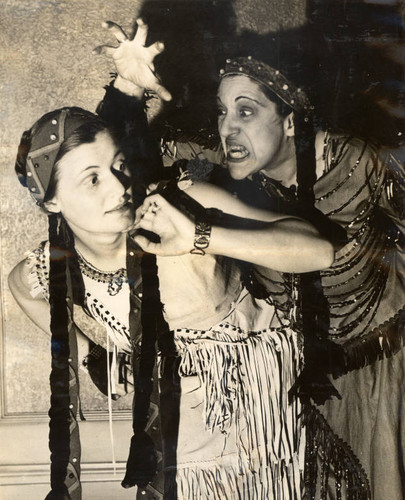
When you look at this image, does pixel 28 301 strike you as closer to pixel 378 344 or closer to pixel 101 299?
pixel 101 299

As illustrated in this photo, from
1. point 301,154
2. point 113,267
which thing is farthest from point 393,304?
point 113,267

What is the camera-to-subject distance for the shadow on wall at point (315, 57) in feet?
4.89

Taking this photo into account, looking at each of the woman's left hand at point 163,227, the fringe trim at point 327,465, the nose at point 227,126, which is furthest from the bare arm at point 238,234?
the fringe trim at point 327,465

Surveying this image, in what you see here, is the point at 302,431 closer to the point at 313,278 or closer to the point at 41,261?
the point at 313,278

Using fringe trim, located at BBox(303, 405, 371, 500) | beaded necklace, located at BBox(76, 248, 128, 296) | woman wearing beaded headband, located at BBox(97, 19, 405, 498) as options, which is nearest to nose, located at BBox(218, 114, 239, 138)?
woman wearing beaded headband, located at BBox(97, 19, 405, 498)

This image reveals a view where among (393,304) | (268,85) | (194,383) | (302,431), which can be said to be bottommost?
(302,431)

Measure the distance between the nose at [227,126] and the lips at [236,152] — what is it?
0.08ft

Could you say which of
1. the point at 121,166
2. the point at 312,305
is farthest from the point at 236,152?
the point at 312,305

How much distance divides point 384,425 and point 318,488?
0.21 meters

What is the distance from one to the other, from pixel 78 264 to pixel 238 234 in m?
0.35

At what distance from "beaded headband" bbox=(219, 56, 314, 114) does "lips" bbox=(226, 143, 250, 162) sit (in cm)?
14

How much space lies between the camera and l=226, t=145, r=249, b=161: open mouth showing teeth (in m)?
1.52

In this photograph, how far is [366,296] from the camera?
1.58 meters

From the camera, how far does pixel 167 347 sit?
5.04 ft
